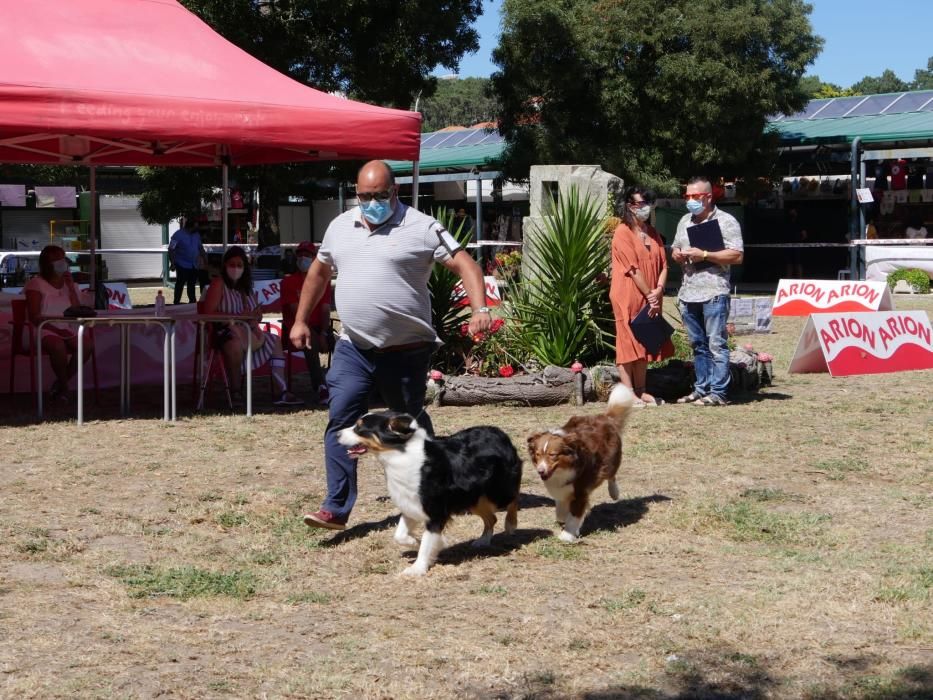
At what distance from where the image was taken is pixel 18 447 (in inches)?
345

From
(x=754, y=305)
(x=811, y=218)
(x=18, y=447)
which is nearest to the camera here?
(x=18, y=447)

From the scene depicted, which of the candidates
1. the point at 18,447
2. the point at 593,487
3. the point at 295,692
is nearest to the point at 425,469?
the point at 593,487

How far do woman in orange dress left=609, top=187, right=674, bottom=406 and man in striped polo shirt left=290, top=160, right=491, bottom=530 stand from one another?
13.7ft

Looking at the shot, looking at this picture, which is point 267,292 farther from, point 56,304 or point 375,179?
point 375,179

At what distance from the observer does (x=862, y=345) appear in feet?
40.8

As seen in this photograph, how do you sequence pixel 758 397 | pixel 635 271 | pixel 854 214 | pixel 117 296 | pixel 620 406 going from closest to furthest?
pixel 620 406, pixel 635 271, pixel 758 397, pixel 117 296, pixel 854 214

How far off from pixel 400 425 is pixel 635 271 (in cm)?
495

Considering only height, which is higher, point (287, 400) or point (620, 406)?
point (620, 406)

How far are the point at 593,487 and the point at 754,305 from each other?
1095 cm

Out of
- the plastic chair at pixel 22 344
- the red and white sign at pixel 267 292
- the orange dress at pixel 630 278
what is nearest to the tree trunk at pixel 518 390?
the orange dress at pixel 630 278

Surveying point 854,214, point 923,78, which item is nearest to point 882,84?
point 923,78

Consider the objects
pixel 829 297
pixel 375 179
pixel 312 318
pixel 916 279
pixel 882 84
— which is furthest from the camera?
pixel 882 84

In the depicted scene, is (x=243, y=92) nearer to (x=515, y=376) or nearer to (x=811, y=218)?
(x=515, y=376)

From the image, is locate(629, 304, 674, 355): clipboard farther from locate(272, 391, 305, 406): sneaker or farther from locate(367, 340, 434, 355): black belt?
locate(367, 340, 434, 355): black belt
